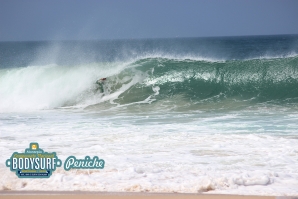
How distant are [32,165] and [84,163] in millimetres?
927

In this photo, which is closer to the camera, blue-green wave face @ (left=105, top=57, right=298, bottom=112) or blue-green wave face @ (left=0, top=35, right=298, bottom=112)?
blue-green wave face @ (left=0, top=35, right=298, bottom=112)

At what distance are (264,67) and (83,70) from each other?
7.18 m

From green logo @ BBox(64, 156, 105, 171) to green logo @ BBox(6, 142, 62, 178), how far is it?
8.3 inches

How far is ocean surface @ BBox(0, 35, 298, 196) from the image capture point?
5.15 meters

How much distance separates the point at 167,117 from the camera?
10523 millimetres

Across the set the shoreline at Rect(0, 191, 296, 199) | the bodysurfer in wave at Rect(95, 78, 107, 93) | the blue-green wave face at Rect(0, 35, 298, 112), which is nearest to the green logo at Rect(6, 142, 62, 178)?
the shoreline at Rect(0, 191, 296, 199)

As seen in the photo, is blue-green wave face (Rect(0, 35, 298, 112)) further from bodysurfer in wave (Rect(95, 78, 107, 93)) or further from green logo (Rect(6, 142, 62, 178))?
green logo (Rect(6, 142, 62, 178))

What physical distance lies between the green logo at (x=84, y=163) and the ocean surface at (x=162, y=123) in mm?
171

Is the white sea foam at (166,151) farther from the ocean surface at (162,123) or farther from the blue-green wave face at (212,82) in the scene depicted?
the blue-green wave face at (212,82)

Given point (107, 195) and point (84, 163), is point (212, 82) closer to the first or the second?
point (84, 163)

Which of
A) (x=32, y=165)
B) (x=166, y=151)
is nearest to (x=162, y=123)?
(x=166, y=151)

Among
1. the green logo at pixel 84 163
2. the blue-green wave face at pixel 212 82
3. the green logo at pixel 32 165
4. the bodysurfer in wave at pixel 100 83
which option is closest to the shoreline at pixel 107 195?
the green logo at pixel 32 165

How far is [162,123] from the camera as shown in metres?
9.47

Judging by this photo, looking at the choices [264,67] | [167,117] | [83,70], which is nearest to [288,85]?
[264,67]
